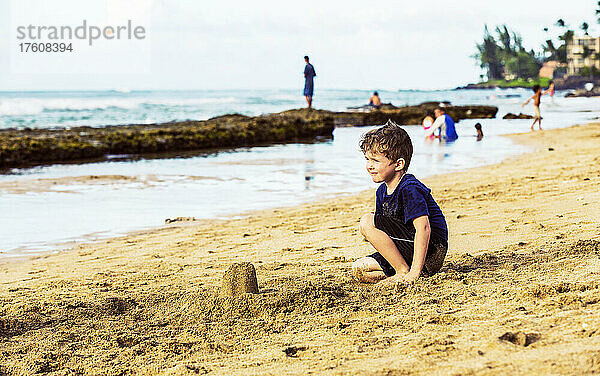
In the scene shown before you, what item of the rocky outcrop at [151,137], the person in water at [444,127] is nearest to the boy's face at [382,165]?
the rocky outcrop at [151,137]

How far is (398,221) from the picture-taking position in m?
3.90

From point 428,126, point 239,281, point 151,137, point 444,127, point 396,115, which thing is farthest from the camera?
point 396,115

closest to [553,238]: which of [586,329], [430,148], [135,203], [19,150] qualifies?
[586,329]

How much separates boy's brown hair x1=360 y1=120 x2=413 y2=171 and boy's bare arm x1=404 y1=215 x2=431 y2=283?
0.35m

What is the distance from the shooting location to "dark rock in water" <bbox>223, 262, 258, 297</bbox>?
3.69 meters

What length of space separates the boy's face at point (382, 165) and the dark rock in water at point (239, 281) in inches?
36.1

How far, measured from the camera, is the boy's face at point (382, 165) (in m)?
3.82

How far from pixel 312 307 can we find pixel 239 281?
1.51 ft

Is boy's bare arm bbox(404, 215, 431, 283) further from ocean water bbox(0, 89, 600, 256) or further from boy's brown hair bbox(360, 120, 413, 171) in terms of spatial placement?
ocean water bbox(0, 89, 600, 256)

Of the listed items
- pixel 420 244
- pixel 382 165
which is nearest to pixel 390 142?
pixel 382 165

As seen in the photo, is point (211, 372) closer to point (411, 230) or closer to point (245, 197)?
point (411, 230)

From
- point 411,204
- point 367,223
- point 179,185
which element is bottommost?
point 179,185

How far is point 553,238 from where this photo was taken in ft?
15.5

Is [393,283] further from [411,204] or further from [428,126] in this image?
[428,126]
